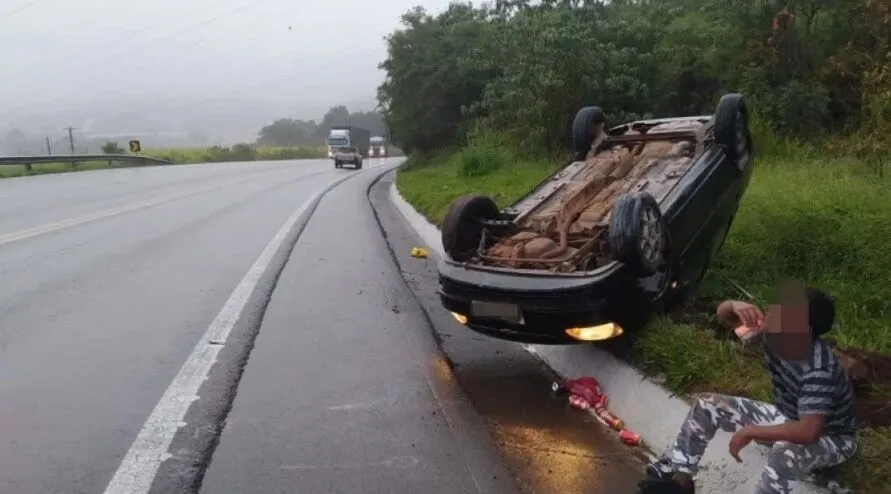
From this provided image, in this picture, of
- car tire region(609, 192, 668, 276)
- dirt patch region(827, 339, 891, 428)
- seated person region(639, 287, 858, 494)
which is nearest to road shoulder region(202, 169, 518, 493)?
seated person region(639, 287, 858, 494)

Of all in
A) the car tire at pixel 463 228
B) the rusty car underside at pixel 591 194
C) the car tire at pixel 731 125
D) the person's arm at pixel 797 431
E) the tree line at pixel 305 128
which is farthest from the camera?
the tree line at pixel 305 128

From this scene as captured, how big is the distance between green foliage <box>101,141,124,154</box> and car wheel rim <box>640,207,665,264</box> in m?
48.7

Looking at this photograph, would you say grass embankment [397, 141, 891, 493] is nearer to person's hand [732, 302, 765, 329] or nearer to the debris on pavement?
the debris on pavement

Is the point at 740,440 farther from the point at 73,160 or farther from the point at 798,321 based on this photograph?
the point at 73,160

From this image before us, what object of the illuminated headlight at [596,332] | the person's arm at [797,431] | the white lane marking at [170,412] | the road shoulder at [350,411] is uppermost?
the person's arm at [797,431]

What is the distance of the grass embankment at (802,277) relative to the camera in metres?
4.26

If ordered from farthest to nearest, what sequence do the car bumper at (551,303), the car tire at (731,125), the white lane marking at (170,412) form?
the car tire at (731,125) → the car bumper at (551,303) → the white lane marking at (170,412)

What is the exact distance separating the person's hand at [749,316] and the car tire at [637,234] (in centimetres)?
127

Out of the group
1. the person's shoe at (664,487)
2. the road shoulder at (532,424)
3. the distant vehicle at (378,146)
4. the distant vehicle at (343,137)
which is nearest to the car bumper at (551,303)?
the road shoulder at (532,424)

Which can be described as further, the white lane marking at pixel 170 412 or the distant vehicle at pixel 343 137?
the distant vehicle at pixel 343 137

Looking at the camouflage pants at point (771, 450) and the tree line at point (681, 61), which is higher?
the tree line at point (681, 61)

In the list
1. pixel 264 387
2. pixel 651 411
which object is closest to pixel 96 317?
pixel 264 387

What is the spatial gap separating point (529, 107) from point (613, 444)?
14752mm

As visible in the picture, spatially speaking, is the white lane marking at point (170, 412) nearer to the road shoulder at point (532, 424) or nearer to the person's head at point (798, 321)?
the road shoulder at point (532, 424)
